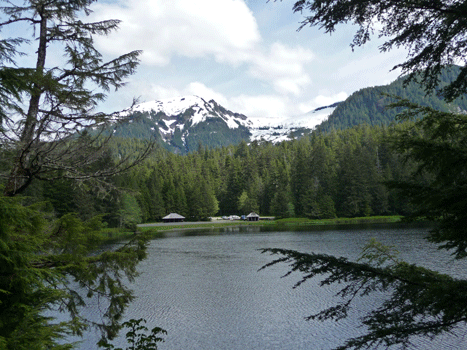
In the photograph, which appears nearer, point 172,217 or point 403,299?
point 403,299

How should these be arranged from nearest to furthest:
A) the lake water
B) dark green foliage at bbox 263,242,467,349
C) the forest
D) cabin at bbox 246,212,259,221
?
dark green foliage at bbox 263,242,467,349, the lake water, the forest, cabin at bbox 246,212,259,221

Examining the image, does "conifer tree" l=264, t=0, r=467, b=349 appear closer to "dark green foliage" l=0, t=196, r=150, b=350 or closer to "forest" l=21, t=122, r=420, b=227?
"dark green foliage" l=0, t=196, r=150, b=350

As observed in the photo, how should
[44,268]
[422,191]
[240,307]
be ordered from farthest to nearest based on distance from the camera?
1. [240,307]
2. [44,268]
3. [422,191]

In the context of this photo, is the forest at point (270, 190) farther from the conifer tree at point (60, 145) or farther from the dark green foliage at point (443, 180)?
the dark green foliage at point (443, 180)

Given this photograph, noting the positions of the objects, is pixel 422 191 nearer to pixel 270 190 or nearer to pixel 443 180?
pixel 443 180

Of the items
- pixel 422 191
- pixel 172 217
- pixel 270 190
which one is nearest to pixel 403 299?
pixel 422 191

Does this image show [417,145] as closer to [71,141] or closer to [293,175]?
[71,141]

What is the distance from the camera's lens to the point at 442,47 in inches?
167

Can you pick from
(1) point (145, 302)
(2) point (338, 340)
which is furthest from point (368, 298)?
(1) point (145, 302)

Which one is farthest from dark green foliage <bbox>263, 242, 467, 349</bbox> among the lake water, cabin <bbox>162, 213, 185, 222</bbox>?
cabin <bbox>162, 213, 185, 222</bbox>

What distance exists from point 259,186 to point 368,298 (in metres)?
79.9

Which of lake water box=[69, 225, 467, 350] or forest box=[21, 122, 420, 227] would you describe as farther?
forest box=[21, 122, 420, 227]

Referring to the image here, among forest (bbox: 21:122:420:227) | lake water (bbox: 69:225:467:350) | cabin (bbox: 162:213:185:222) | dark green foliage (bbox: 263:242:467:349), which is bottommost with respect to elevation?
lake water (bbox: 69:225:467:350)

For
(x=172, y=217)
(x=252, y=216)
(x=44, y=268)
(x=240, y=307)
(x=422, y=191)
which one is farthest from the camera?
(x=252, y=216)
